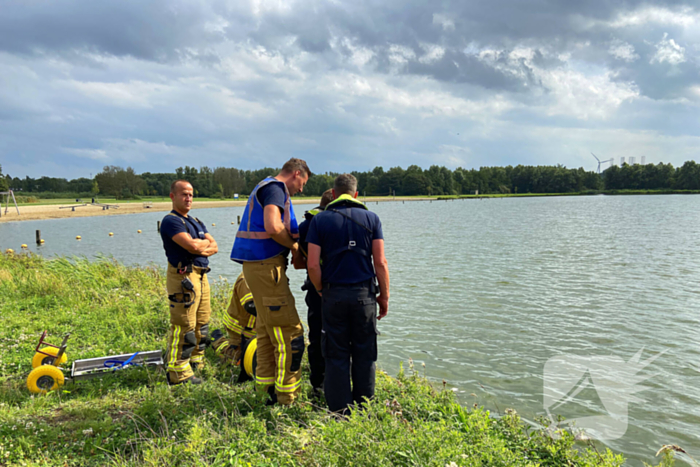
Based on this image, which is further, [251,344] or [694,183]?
[694,183]

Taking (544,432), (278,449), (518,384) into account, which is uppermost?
(278,449)

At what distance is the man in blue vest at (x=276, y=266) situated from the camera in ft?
14.4

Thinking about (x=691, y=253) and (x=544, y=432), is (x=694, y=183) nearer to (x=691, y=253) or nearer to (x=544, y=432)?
(x=691, y=253)

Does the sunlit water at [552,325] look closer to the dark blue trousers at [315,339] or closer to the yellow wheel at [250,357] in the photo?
the dark blue trousers at [315,339]

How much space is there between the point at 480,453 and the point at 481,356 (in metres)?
4.68

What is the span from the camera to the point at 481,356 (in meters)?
7.81

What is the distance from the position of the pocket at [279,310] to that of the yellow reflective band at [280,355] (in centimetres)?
9

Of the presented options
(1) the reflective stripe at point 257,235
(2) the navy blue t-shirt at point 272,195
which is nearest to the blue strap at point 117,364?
(1) the reflective stripe at point 257,235

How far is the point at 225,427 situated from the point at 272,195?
222 centimetres

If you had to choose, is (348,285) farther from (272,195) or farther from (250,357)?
(250,357)

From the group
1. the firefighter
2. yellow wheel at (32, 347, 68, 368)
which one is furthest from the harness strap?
yellow wheel at (32, 347, 68, 368)

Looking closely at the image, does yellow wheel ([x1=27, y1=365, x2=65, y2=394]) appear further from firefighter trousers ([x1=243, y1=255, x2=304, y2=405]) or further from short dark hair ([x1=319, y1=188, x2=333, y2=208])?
short dark hair ([x1=319, y1=188, x2=333, y2=208])

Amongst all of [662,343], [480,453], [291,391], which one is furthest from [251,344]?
[662,343]

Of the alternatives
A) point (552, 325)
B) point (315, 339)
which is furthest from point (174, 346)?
point (552, 325)
